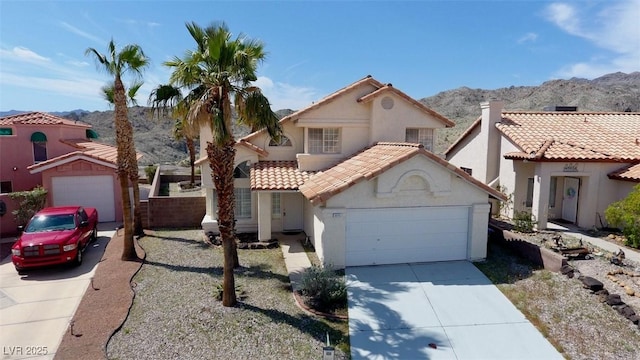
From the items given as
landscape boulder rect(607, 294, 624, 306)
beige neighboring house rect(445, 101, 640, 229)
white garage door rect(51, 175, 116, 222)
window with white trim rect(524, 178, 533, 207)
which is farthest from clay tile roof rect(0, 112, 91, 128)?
landscape boulder rect(607, 294, 624, 306)

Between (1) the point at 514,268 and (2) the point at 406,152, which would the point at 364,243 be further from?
(1) the point at 514,268

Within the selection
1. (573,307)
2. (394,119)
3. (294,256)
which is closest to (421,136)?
(394,119)

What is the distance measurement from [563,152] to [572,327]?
10.8m

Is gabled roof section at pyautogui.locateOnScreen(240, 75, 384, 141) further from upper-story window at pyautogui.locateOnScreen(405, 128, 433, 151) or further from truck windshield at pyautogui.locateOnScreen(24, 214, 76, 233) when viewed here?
truck windshield at pyautogui.locateOnScreen(24, 214, 76, 233)

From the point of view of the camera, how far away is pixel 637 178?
1653cm

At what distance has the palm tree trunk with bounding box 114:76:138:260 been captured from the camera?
14.0 m

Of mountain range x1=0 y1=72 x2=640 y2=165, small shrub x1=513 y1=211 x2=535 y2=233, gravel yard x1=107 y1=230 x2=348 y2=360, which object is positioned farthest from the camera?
mountain range x1=0 y1=72 x2=640 y2=165

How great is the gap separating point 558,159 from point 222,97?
15.5 meters

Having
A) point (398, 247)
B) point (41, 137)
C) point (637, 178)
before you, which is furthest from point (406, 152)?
point (41, 137)

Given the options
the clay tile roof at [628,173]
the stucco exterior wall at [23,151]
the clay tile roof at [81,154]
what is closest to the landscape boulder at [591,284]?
the clay tile roof at [628,173]

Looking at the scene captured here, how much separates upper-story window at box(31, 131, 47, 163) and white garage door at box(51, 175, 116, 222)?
436 cm

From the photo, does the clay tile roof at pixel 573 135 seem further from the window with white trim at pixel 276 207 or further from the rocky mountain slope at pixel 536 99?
the rocky mountain slope at pixel 536 99

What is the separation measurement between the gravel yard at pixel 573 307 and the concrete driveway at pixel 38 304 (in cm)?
1230

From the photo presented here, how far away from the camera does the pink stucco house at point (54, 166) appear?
1955 cm
